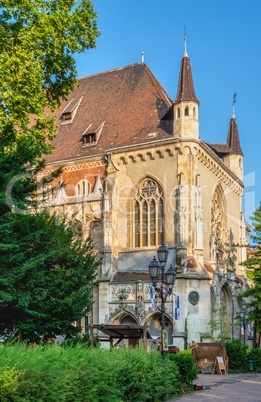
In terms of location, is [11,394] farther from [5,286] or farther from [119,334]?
[119,334]

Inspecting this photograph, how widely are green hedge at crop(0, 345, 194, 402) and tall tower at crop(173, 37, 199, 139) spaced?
19.2m

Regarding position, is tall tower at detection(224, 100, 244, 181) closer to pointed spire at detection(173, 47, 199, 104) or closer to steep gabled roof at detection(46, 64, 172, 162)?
steep gabled roof at detection(46, 64, 172, 162)

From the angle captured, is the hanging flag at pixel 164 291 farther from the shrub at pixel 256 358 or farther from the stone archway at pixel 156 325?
the stone archway at pixel 156 325

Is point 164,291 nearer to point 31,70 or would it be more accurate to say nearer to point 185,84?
point 31,70

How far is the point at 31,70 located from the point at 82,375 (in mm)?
13555

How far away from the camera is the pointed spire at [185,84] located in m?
33.6

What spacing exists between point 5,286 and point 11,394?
10.4m

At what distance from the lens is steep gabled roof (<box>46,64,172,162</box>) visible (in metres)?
35.8

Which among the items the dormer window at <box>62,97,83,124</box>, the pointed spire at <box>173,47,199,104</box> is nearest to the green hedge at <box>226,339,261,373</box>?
the pointed spire at <box>173,47,199,104</box>

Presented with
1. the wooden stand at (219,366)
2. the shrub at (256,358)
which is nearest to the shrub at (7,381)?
the wooden stand at (219,366)

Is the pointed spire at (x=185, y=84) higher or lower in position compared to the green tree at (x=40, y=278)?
higher

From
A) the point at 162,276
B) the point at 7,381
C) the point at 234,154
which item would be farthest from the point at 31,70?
the point at 234,154

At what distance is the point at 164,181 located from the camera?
3369cm

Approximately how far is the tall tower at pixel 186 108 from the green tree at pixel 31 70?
1005cm
